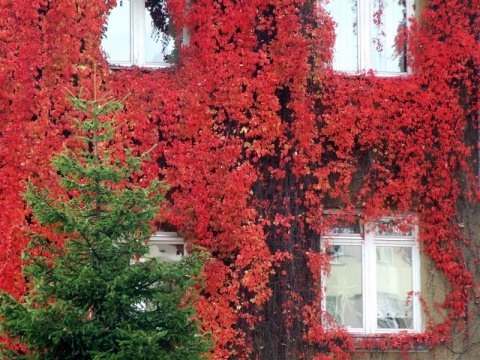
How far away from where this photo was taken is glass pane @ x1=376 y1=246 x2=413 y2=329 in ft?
41.0

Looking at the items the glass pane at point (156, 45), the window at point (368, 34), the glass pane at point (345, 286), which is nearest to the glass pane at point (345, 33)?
the window at point (368, 34)

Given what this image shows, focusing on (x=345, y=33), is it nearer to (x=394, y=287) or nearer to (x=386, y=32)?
(x=386, y=32)

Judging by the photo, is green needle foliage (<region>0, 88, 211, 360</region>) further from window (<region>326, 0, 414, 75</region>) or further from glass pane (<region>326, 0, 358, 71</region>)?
window (<region>326, 0, 414, 75</region>)

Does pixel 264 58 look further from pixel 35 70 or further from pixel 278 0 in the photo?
pixel 35 70

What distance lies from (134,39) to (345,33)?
2896 millimetres

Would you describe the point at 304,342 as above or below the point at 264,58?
below

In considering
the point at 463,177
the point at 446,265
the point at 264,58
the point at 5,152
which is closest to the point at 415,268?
the point at 446,265

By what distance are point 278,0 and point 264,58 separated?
0.81 meters

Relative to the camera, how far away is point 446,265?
40.5 feet

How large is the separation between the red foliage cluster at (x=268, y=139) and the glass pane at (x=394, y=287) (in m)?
0.35

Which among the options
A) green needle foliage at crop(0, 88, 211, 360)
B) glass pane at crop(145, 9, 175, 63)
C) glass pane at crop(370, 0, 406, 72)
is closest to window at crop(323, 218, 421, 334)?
glass pane at crop(370, 0, 406, 72)

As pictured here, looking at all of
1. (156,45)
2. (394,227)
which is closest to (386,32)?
(394,227)

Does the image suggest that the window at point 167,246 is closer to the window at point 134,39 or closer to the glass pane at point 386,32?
the window at point 134,39

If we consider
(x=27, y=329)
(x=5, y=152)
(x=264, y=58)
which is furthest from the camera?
(x=264, y=58)
